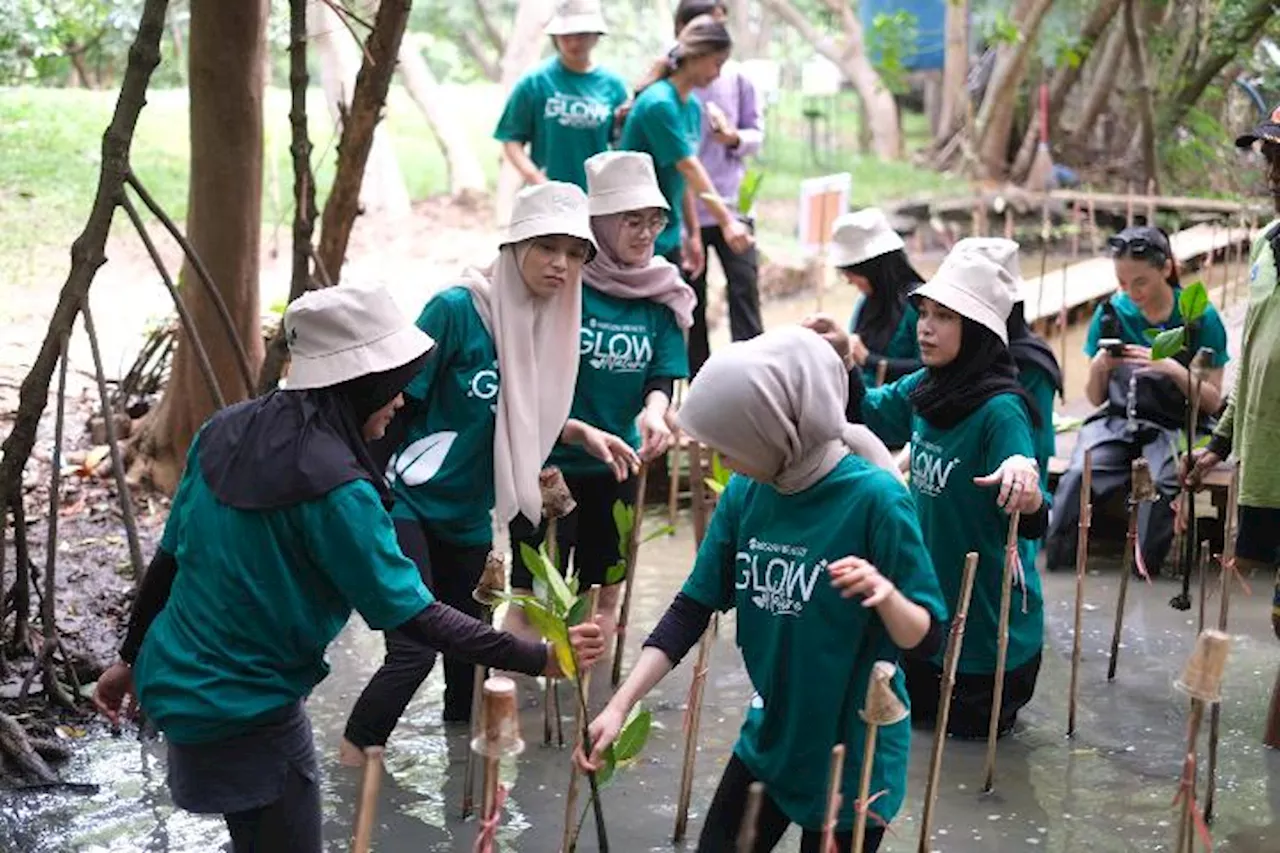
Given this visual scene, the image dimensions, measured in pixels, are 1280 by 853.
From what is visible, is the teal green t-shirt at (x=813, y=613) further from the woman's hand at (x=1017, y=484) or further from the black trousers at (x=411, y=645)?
the black trousers at (x=411, y=645)

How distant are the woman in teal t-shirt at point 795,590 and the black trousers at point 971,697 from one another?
69.7 inches

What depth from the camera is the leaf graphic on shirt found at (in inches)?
183

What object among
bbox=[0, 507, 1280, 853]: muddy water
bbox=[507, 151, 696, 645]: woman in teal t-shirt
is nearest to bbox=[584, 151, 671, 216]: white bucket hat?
bbox=[507, 151, 696, 645]: woman in teal t-shirt

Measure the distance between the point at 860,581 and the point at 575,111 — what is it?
4.73 meters

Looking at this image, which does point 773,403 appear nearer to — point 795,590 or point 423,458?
point 795,590

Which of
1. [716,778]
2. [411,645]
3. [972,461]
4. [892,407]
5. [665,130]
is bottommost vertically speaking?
[716,778]

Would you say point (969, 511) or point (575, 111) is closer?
point (969, 511)

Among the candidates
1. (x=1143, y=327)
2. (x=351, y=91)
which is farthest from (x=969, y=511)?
(x=351, y=91)

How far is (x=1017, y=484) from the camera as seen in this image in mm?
4215

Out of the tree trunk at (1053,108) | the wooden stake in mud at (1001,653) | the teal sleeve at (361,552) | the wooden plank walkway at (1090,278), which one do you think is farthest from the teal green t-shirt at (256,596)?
the tree trunk at (1053,108)

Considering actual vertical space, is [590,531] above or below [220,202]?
below

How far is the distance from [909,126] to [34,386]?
17669mm

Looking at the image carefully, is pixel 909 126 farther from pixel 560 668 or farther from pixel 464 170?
pixel 560 668

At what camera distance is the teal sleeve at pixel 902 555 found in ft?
10.4
